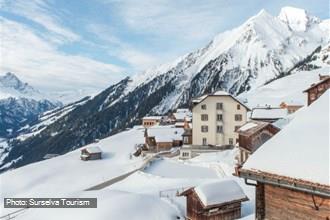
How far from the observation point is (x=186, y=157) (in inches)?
2645

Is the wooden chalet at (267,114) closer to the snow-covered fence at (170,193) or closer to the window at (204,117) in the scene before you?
the window at (204,117)

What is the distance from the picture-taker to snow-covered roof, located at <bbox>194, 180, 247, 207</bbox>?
29.6m

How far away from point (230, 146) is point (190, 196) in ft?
143

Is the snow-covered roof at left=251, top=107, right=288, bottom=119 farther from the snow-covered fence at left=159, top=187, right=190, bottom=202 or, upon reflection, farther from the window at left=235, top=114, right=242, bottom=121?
the snow-covered fence at left=159, top=187, right=190, bottom=202

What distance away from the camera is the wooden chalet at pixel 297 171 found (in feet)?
38.2

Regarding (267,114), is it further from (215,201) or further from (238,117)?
(215,201)

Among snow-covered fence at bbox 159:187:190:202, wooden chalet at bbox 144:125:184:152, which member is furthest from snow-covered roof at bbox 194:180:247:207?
wooden chalet at bbox 144:125:184:152

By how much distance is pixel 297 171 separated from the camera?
12.0 metres

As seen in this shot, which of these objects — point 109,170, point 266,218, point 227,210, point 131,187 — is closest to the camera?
point 266,218

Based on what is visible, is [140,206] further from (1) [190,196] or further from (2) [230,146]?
(2) [230,146]

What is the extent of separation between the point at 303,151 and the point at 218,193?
1875 cm

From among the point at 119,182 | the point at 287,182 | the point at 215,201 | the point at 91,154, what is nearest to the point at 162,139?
the point at 91,154

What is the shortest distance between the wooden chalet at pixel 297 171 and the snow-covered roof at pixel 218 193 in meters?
15.6

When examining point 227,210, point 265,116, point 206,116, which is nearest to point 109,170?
point 206,116
